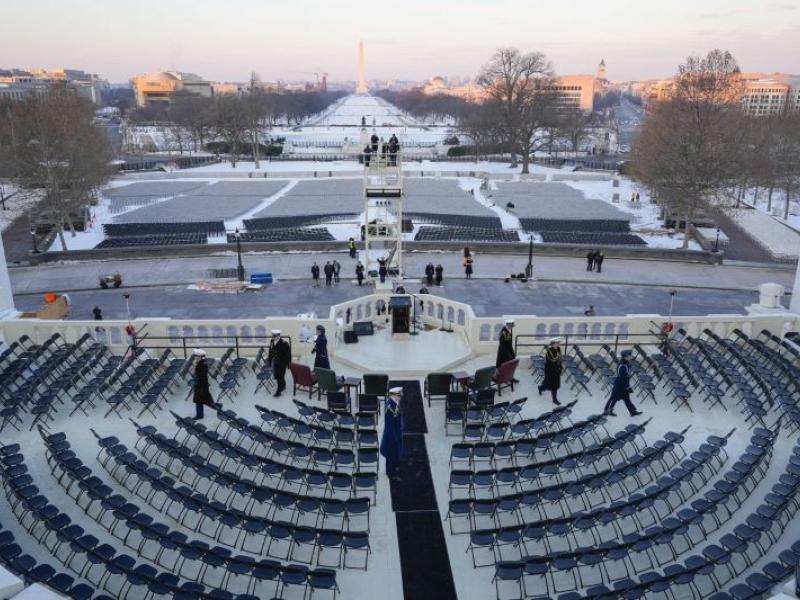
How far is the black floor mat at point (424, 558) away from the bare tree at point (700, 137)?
30.5 m

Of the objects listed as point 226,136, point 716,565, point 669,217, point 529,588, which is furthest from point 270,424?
point 226,136

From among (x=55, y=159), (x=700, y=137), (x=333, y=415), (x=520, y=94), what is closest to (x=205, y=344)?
(x=333, y=415)

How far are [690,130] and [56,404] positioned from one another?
113 ft

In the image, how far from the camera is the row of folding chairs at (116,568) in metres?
8.49

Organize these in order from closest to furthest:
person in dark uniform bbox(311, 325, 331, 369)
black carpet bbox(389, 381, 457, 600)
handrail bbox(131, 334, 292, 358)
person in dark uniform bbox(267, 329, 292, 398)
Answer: black carpet bbox(389, 381, 457, 600) < person in dark uniform bbox(267, 329, 292, 398) < person in dark uniform bbox(311, 325, 331, 369) < handrail bbox(131, 334, 292, 358)

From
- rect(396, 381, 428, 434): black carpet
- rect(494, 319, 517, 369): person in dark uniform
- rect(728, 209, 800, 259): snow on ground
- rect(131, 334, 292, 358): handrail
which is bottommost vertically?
rect(728, 209, 800, 259): snow on ground

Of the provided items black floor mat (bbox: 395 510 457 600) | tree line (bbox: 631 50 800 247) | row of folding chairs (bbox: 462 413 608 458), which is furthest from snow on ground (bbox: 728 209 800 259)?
black floor mat (bbox: 395 510 457 600)

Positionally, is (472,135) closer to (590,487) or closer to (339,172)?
(339,172)

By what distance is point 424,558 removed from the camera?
999 cm

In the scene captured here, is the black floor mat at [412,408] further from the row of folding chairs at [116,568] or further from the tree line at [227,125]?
the tree line at [227,125]

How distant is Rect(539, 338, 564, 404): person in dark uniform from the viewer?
47.9 ft

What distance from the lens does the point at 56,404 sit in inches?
580

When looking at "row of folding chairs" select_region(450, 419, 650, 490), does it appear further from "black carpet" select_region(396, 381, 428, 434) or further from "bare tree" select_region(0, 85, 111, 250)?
"bare tree" select_region(0, 85, 111, 250)

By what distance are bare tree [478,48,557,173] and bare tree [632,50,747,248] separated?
105 feet
